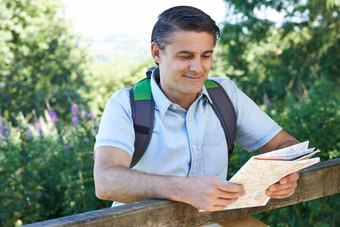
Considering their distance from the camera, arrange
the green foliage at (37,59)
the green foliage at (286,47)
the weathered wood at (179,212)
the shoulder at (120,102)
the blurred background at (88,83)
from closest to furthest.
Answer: the weathered wood at (179,212)
the shoulder at (120,102)
the blurred background at (88,83)
the green foliage at (286,47)
the green foliage at (37,59)

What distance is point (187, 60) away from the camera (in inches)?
77.3

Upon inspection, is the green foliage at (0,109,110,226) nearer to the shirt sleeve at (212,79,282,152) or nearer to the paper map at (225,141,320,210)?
the shirt sleeve at (212,79,282,152)

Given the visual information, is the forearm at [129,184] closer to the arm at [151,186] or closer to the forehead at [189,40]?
the arm at [151,186]

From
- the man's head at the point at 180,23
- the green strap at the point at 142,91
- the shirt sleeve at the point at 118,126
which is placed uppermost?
the man's head at the point at 180,23

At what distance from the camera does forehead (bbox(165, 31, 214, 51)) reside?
1922mm

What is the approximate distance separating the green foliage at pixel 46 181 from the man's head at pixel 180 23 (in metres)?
1.75

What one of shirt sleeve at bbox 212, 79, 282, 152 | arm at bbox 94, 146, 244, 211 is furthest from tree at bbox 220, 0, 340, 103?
arm at bbox 94, 146, 244, 211

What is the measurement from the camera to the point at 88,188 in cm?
349

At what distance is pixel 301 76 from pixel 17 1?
42.8 ft

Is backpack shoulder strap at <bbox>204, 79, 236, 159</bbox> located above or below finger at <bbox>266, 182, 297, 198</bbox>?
above

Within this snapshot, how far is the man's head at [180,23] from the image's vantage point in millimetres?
1929

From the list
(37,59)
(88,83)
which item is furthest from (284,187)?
(37,59)

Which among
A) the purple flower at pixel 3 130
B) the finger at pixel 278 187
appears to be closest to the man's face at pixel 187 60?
the finger at pixel 278 187

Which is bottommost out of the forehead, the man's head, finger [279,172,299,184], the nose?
finger [279,172,299,184]
